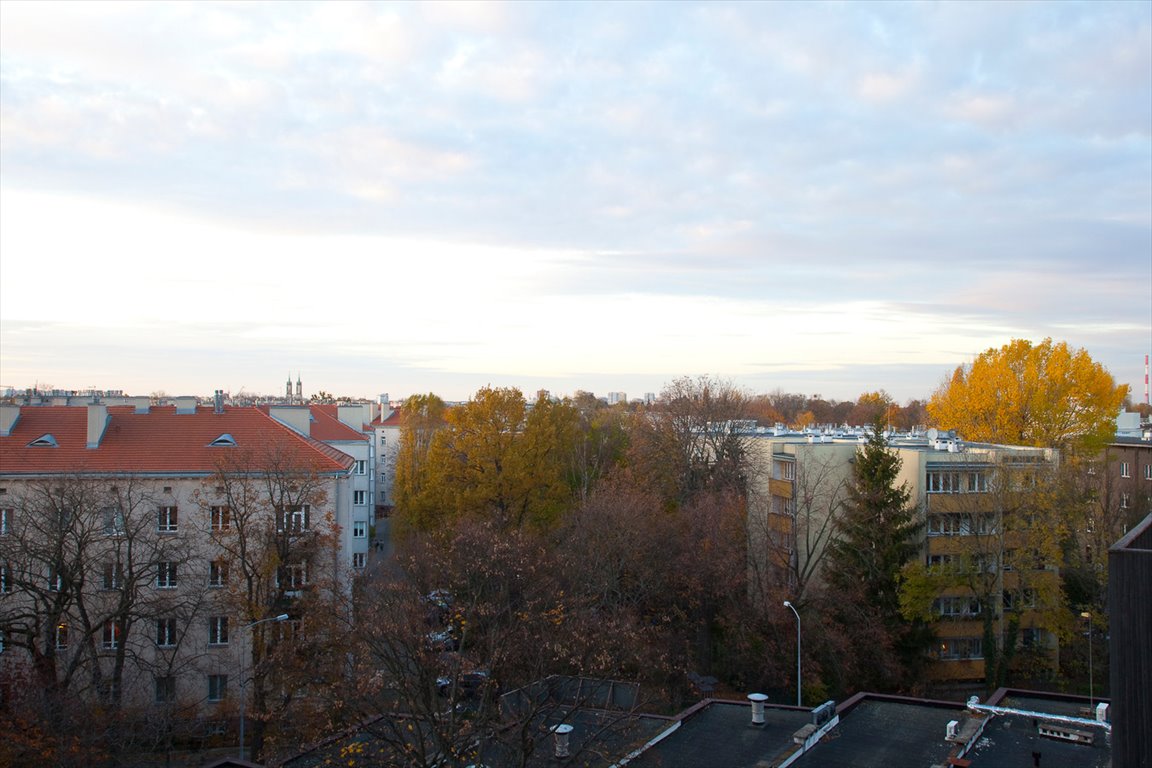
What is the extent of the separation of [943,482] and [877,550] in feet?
18.7

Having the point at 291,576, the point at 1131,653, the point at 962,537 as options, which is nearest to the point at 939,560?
the point at 962,537

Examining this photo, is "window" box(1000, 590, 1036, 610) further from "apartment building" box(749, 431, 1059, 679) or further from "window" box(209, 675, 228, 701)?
"window" box(209, 675, 228, 701)

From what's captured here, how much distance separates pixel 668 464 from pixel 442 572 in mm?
23293

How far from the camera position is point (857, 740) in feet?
72.0

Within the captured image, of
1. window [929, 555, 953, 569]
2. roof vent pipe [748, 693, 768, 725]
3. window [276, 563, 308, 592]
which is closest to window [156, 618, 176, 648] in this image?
window [276, 563, 308, 592]

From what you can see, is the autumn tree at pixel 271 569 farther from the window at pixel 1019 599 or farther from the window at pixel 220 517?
the window at pixel 1019 599

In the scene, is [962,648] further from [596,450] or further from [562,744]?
[596,450]

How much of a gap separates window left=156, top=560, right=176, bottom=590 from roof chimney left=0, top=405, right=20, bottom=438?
857cm

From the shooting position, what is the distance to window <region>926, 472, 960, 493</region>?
128 ft

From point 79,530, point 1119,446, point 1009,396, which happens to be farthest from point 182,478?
point 1119,446

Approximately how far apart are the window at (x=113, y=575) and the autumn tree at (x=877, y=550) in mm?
24571

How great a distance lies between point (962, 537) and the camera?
1443 inches

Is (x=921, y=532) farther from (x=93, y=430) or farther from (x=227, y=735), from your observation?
(x=93, y=430)

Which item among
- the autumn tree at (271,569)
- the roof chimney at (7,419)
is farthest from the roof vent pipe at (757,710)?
the roof chimney at (7,419)
